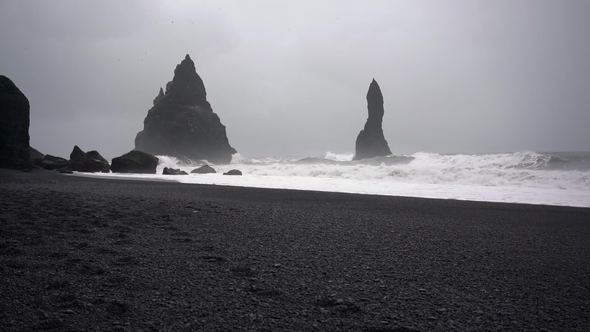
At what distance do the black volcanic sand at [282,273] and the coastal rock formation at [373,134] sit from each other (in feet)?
214

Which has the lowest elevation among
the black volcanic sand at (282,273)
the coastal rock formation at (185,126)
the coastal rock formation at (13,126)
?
the black volcanic sand at (282,273)

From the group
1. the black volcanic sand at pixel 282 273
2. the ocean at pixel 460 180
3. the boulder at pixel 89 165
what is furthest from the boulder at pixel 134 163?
the black volcanic sand at pixel 282 273

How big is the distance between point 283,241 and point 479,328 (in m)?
2.80

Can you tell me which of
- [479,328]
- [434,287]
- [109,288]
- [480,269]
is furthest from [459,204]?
[109,288]

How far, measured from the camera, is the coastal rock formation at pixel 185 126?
221 ft

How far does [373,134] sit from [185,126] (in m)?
39.9

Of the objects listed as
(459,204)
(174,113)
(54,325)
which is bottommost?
(54,325)

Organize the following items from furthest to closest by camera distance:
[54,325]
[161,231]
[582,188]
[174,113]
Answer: [174,113] < [582,188] < [161,231] < [54,325]

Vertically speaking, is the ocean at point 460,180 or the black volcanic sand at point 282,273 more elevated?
the ocean at point 460,180

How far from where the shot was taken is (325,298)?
9.25 ft

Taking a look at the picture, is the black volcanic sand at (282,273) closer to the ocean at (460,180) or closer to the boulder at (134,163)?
the ocean at (460,180)

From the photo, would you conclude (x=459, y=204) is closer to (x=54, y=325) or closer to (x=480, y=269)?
(x=480, y=269)

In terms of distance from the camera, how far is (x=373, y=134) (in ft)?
234

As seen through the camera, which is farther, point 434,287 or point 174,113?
point 174,113
